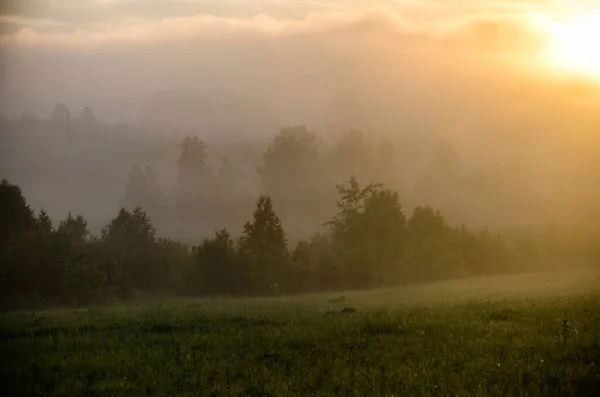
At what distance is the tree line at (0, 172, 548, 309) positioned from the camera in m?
28.2

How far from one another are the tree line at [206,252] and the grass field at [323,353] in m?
11.9

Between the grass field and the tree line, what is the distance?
11917 millimetres

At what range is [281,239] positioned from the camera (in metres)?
29.1

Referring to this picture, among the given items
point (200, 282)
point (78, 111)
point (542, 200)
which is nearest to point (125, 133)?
point (78, 111)

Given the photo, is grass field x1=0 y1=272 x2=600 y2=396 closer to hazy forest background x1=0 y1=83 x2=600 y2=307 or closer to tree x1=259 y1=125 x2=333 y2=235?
tree x1=259 y1=125 x2=333 y2=235

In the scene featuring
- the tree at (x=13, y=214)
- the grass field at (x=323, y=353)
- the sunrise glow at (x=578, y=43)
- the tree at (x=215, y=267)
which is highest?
the sunrise glow at (x=578, y=43)

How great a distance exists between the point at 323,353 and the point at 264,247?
17710 millimetres

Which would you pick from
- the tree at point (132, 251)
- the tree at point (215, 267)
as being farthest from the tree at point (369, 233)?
the tree at point (132, 251)

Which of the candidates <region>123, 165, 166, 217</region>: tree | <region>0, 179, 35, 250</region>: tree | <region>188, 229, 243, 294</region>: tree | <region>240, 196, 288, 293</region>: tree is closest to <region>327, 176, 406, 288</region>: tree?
<region>240, 196, 288, 293</region>: tree

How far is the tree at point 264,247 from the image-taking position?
1134 inches

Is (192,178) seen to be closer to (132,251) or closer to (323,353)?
(132,251)

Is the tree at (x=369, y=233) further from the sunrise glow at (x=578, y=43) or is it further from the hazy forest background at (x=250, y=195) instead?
the sunrise glow at (x=578, y=43)

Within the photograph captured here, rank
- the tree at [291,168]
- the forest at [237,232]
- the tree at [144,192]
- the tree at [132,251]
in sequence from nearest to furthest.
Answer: the tree at [291,168] < the forest at [237,232] < the tree at [144,192] < the tree at [132,251]

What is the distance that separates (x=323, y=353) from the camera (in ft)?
39.2
